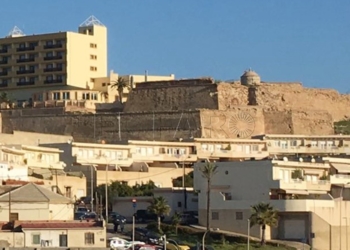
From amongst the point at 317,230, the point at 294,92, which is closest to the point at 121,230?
the point at 317,230

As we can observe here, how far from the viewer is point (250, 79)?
11250cm

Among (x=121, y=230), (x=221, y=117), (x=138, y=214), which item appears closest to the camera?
(x=121, y=230)

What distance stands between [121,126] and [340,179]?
29.1 m

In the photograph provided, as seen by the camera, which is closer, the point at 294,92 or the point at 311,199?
the point at 311,199

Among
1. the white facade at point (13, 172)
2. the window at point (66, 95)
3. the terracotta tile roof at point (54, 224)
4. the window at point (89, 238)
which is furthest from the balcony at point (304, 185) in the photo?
the window at point (66, 95)

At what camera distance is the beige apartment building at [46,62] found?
12144cm

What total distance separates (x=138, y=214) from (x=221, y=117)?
31.3 m

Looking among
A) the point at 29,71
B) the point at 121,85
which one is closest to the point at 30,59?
the point at 29,71

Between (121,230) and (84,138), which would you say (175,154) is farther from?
(121,230)

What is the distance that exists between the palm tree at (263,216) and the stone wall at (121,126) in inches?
1366

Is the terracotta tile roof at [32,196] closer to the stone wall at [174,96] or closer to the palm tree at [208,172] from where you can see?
the palm tree at [208,172]

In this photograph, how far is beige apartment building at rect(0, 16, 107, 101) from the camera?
121438mm

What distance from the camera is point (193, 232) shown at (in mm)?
71500

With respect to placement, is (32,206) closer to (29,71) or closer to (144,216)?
(144,216)
